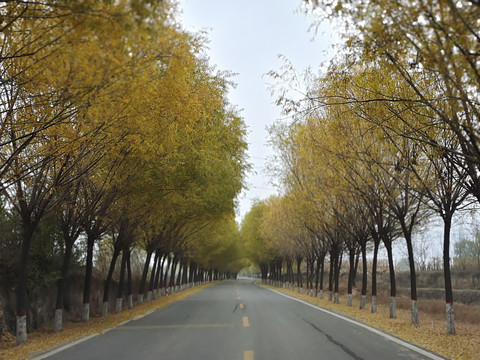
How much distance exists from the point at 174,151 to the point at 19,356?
5.93 m

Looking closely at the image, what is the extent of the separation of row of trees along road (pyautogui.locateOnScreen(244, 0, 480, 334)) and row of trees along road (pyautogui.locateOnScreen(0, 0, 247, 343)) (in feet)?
8.18

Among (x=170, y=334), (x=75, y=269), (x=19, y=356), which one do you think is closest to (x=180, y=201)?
(x=75, y=269)

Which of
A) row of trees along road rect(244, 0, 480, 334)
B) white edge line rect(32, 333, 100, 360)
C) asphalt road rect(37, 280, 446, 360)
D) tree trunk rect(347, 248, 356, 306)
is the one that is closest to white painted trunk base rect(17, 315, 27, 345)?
white edge line rect(32, 333, 100, 360)

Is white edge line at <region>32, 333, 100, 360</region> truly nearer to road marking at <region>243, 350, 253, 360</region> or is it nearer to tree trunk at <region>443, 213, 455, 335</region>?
road marking at <region>243, 350, 253, 360</region>

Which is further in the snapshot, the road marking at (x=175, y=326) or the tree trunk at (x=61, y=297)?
the tree trunk at (x=61, y=297)

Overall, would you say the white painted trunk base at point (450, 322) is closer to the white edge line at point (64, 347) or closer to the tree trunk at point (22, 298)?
the white edge line at point (64, 347)

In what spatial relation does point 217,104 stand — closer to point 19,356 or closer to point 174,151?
point 174,151

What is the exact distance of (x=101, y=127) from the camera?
25.7 ft

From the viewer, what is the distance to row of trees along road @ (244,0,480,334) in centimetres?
528

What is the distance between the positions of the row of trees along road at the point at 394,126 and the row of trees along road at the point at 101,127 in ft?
8.18

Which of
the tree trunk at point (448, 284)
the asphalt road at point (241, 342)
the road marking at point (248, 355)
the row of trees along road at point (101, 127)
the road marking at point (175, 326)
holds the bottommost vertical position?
the road marking at point (175, 326)

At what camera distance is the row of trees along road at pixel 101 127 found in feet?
16.0

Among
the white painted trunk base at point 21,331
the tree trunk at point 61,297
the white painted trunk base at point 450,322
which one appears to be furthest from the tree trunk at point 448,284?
the tree trunk at point 61,297

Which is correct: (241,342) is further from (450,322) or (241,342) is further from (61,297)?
(61,297)
